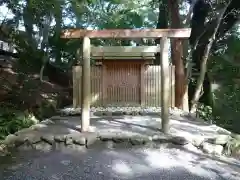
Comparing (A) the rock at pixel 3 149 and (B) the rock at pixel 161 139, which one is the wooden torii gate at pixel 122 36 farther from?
(A) the rock at pixel 3 149

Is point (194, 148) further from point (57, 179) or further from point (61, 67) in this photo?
point (61, 67)

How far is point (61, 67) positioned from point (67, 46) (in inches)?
69.7

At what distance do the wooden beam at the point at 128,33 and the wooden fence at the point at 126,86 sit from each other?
478 cm

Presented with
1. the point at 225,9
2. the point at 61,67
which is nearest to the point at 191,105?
the point at 225,9

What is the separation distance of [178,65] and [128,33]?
14.1ft

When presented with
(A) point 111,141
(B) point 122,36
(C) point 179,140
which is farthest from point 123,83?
(C) point 179,140

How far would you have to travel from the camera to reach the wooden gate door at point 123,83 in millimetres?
10844

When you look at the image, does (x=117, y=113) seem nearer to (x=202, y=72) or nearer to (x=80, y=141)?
(x=202, y=72)

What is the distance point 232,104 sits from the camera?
33.9 feet

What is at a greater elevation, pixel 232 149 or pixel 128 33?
pixel 128 33

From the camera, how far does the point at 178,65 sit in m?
9.67

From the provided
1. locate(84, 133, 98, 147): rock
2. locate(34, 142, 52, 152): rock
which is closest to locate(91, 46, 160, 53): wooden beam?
locate(84, 133, 98, 147): rock

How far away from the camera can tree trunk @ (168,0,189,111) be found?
30.9ft

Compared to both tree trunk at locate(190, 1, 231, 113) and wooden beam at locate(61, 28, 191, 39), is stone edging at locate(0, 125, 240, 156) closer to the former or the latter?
wooden beam at locate(61, 28, 191, 39)
